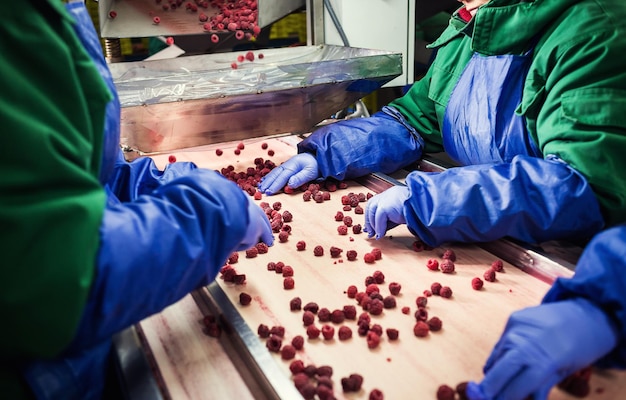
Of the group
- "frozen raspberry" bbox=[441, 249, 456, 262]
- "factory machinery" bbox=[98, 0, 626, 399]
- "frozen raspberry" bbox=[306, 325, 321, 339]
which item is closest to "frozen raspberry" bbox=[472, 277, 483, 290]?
"factory machinery" bbox=[98, 0, 626, 399]

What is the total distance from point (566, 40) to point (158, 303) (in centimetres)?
107

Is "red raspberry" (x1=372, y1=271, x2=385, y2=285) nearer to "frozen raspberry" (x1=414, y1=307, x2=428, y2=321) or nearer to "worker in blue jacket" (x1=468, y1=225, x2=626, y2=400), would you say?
"frozen raspberry" (x1=414, y1=307, x2=428, y2=321)

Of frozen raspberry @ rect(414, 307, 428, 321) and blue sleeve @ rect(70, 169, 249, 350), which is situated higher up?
blue sleeve @ rect(70, 169, 249, 350)

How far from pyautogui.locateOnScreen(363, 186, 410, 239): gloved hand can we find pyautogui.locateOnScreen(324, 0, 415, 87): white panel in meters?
1.78

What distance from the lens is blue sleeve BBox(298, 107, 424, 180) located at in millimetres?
1714

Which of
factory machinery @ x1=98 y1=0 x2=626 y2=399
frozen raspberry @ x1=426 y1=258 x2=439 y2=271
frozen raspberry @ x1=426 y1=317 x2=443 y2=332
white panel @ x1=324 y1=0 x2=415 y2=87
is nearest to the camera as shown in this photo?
factory machinery @ x1=98 y1=0 x2=626 y2=399

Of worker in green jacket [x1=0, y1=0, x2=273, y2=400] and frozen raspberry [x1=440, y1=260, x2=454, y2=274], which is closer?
worker in green jacket [x1=0, y1=0, x2=273, y2=400]

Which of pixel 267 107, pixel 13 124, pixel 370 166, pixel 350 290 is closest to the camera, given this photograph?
pixel 13 124

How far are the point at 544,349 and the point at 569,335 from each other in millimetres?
48

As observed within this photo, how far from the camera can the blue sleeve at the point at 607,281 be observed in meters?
0.75

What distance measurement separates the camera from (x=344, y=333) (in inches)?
36.8

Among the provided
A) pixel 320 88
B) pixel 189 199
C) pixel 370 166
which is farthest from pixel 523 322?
pixel 320 88

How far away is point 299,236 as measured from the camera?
137 cm

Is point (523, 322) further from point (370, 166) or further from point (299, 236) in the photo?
point (370, 166)
